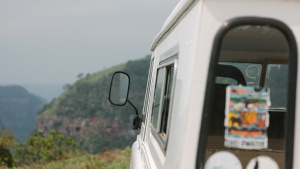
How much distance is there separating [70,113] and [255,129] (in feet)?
365

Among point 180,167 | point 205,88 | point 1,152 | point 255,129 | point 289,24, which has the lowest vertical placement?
point 1,152

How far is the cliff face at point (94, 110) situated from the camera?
9875cm

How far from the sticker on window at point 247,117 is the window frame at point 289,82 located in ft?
0.23

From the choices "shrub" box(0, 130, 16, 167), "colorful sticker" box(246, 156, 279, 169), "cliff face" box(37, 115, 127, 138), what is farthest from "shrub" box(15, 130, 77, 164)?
"cliff face" box(37, 115, 127, 138)

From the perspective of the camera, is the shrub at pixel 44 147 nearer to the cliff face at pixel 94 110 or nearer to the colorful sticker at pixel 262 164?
the colorful sticker at pixel 262 164

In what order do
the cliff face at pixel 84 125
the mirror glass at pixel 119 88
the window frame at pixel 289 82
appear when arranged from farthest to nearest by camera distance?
the cliff face at pixel 84 125
the mirror glass at pixel 119 88
the window frame at pixel 289 82

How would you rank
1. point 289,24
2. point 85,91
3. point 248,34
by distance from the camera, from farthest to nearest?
point 85,91
point 248,34
point 289,24

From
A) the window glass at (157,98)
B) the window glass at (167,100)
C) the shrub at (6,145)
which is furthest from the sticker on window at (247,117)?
the shrub at (6,145)

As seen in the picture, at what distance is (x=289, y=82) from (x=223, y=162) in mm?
355

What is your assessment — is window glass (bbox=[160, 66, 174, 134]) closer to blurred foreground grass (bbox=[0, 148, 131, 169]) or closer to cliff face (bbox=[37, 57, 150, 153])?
blurred foreground grass (bbox=[0, 148, 131, 169])

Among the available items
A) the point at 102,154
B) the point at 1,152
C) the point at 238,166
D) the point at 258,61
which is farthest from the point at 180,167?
the point at 1,152

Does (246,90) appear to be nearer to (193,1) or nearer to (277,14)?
(277,14)

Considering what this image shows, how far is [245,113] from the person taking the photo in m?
1.65

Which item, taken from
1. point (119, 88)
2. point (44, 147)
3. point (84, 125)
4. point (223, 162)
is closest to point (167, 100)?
point (223, 162)
